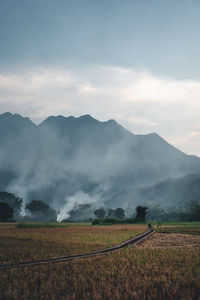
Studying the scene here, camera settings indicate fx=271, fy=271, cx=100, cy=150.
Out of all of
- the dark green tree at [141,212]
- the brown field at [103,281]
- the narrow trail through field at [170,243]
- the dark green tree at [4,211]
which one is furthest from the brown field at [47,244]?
the dark green tree at [4,211]

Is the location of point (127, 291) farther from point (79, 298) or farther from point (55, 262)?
point (55, 262)

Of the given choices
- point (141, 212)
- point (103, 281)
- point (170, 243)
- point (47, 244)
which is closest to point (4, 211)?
point (141, 212)

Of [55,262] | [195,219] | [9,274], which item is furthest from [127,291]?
[195,219]

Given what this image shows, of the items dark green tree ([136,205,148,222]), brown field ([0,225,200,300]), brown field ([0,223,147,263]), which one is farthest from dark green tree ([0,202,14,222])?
brown field ([0,225,200,300])

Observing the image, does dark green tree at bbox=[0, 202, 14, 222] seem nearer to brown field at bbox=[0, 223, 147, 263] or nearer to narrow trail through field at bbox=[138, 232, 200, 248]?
brown field at bbox=[0, 223, 147, 263]

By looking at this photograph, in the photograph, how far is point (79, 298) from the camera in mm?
7277

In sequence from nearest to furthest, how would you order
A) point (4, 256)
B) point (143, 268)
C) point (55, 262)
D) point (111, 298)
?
point (111, 298) → point (143, 268) → point (55, 262) → point (4, 256)

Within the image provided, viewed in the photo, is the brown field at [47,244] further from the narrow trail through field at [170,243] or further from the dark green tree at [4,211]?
the dark green tree at [4,211]

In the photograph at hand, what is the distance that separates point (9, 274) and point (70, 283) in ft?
8.39

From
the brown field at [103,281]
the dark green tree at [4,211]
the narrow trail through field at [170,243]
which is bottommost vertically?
the dark green tree at [4,211]

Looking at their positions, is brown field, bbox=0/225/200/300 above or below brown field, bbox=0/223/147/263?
above

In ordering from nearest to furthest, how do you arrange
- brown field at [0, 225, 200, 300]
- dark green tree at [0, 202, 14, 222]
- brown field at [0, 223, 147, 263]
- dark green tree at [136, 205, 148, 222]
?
brown field at [0, 225, 200, 300]
brown field at [0, 223, 147, 263]
dark green tree at [136, 205, 148, 222]
dark green tree at [0, 202, 14, 222]

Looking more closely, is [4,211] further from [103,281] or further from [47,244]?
[103,281]

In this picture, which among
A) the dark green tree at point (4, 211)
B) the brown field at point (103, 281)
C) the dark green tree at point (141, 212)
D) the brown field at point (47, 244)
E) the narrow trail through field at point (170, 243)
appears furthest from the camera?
the dark green tree at point (4, 211)
